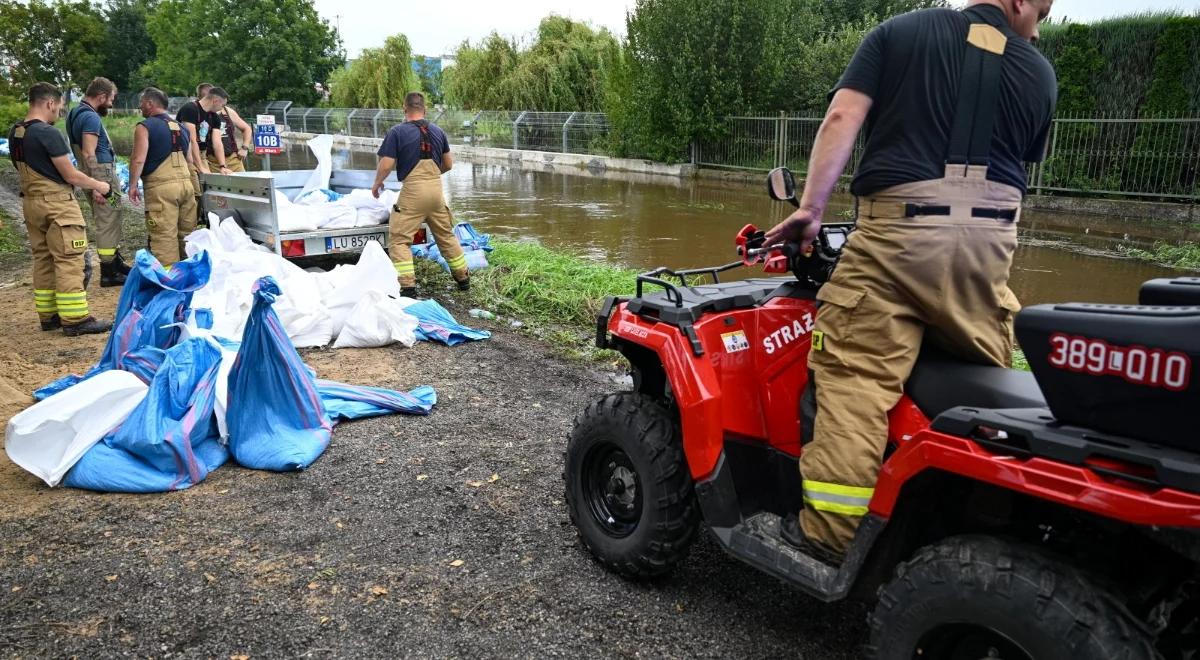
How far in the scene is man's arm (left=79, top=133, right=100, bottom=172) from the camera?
8008 millimetres

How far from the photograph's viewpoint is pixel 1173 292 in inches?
82.1

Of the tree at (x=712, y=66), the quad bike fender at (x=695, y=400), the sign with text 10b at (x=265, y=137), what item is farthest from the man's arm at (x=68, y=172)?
the tree at (x=712, y=66)

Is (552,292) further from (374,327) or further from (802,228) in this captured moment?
(802,228)

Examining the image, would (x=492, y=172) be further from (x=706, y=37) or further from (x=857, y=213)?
(x=857, y=213)

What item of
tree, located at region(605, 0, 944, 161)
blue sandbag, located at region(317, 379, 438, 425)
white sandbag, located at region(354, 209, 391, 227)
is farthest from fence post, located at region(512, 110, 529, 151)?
blue sandbag, located at region(317, 379, 438, 425)

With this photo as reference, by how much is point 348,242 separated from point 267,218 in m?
0.84

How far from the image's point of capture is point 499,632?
2967 millimetres

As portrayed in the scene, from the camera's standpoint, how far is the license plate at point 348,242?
8367mm

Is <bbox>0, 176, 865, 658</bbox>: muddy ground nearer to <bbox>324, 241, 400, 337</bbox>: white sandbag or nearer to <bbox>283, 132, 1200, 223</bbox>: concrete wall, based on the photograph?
<bbox>324, 241, 400, 337</bbox>: white sandbag

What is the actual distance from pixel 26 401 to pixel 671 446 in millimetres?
4248

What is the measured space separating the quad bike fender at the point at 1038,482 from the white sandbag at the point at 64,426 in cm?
360

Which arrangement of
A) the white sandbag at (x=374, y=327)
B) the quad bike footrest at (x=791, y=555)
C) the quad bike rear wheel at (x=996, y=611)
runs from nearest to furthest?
the quad bike rear wheel at (x=996, y=611)
the quad bike footrest at (x=791, y=555)
the white sandbag at (x=374, y=327)

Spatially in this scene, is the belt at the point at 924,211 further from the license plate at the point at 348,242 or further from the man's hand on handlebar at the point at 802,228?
the license plate at the point at 348,242

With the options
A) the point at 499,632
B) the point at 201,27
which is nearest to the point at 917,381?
the point at 499,632
